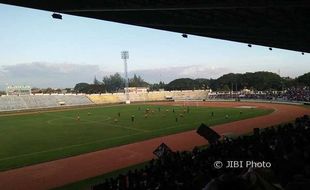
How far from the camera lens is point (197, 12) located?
72.0ft

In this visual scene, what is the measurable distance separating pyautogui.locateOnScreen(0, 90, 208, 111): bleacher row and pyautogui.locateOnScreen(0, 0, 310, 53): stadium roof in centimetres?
6804

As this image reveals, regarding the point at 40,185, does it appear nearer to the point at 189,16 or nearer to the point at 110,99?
the point at 189,16

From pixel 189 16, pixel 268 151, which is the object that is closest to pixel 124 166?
pixel 189 16

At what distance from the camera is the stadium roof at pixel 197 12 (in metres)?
16.7

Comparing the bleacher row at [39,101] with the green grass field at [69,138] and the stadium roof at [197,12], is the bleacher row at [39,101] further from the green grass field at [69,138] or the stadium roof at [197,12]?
the stadium roof at [197,12]

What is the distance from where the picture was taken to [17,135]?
4112 cm

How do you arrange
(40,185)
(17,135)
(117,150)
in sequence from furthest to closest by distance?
(17,135) < (117,150) < (40,185)

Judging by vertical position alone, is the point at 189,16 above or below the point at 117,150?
above

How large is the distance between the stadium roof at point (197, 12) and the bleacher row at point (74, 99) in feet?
223

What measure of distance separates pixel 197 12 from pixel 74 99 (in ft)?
271

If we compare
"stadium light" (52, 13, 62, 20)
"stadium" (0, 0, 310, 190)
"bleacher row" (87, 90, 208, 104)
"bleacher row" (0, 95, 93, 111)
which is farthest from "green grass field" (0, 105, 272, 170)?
"bleacher row" (87, 90, 208, 104)

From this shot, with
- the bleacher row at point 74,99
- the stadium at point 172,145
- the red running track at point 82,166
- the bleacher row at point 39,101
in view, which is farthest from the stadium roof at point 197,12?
the bleacher row at point 74,99

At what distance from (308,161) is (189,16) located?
568 inches

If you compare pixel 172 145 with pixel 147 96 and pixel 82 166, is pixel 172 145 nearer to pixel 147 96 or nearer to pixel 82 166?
pixel 82 166
